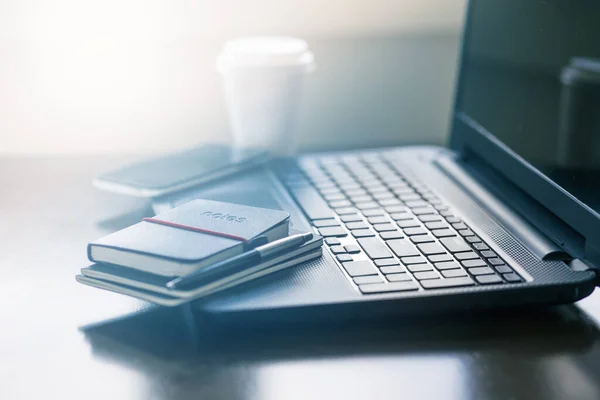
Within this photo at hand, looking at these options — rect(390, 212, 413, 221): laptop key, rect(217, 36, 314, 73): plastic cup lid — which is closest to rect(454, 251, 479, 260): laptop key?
rect(390, 212, 413, 221): laptop key

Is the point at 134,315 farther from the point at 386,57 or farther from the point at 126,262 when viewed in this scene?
the point at 386,57

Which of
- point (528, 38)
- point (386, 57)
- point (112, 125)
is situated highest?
point (528, 38)

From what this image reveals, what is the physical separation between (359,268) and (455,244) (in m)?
0.11

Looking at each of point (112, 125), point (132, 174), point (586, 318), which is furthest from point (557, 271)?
point (112, 125)

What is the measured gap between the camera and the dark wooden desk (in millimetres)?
521

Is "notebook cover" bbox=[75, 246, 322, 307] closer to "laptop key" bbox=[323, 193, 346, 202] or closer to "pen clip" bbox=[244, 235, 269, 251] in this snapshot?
"pen clip" bbox=[244, 235, 269, 251]

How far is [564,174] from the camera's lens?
727 mm

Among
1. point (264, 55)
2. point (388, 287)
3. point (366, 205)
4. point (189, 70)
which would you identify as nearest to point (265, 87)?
point (264, 55)

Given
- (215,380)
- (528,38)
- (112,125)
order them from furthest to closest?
(112,125) < (528,38) < (215,380)

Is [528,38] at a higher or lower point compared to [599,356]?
higher

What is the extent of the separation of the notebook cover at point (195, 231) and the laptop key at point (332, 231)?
75 millimetres

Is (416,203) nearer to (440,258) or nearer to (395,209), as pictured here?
(395,209)

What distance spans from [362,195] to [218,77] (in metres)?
0.45

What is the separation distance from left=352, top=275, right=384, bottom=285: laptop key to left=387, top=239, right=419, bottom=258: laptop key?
57 mm
